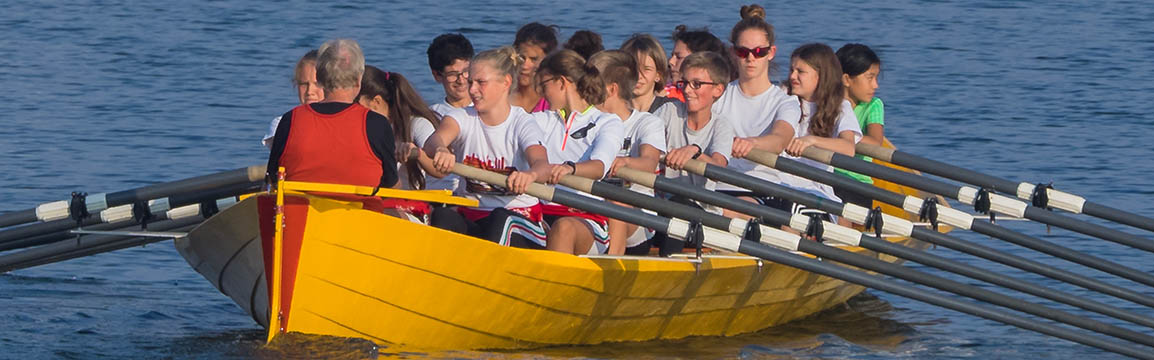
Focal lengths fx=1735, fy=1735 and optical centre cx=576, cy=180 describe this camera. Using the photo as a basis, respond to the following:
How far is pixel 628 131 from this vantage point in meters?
7.79

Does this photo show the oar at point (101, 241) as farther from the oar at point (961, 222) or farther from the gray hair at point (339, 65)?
the oar at point (961, 222)

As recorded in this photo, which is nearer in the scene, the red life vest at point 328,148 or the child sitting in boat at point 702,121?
the red life vest at point 328,148

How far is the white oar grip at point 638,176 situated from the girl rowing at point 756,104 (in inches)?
32.0

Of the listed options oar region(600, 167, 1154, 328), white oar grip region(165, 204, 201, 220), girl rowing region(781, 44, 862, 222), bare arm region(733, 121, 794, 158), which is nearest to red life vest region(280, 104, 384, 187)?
oar region(600, 167, 1154, 328)

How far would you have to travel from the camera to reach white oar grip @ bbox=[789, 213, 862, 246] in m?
7.04

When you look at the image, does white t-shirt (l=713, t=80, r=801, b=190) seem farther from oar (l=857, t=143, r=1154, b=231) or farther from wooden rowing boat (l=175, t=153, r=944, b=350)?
wooden rowing boat (l=175, t=153, r=944, b=350)

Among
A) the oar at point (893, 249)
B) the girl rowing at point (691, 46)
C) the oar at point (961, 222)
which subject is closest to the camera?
the oar at point (893, 249)

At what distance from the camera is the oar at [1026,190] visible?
799 centimetres

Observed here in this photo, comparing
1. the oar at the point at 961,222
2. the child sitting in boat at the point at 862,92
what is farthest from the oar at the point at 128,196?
the child sitting in boat at the point at 862,92

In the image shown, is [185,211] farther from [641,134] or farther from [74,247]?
[641,134]

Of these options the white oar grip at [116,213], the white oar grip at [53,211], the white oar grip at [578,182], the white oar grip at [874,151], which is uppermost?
the white oar grip at [874,151]

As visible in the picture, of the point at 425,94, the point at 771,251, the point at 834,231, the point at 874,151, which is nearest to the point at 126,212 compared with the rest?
the point at 771,251

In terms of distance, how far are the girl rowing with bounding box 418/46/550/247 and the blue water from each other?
54 centimetres

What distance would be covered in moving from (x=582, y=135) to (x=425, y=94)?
30.1ft
